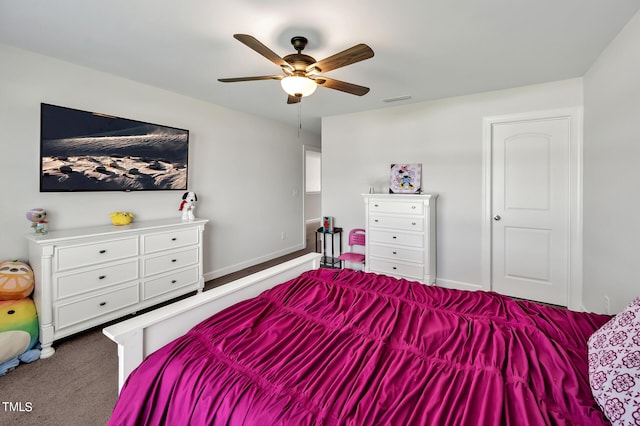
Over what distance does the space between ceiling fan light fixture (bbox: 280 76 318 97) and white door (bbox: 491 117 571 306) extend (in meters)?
2.40

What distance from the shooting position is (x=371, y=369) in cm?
105

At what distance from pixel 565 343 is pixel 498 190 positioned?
7.88 ft

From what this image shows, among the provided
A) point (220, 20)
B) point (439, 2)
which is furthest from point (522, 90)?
point (220, 20)

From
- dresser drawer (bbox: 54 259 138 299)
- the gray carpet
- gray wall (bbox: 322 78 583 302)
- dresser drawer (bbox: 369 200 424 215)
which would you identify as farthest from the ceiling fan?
the gray carpet

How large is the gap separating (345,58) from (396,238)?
7.28ft

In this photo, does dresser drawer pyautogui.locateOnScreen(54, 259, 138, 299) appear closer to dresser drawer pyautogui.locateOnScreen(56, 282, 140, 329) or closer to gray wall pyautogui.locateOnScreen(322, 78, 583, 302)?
dresser drawer pyautogui.locateOnScreen(56, 282, 140, 329)

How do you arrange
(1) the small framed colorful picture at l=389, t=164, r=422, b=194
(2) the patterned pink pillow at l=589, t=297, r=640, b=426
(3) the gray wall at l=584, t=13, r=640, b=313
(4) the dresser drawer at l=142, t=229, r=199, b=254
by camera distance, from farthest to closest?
1. (1) the small framed colorful picture at l=389, t=164, r=422, b=194
2. (4) the dresser drawer at l=142, t=229, r=199, b=254
3. (3) the gray wall at l=584, t=13, r=640, b=313
4. (2) the patterned pink pillow at l=589, t=297, r=640, b=426

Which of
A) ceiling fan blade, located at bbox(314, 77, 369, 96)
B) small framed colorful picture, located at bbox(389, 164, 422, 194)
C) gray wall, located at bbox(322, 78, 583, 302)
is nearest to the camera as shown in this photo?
ceiling fan blade, located at bbox(314, 77, 369, 96)

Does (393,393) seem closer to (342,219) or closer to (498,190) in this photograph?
(498,190)

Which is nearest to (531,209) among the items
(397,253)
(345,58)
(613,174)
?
(613,174)

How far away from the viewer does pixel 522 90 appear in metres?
3.08

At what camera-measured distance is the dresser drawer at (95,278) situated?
2242mm

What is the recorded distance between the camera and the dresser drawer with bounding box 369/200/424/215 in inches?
130

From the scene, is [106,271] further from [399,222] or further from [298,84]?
[399,222]
